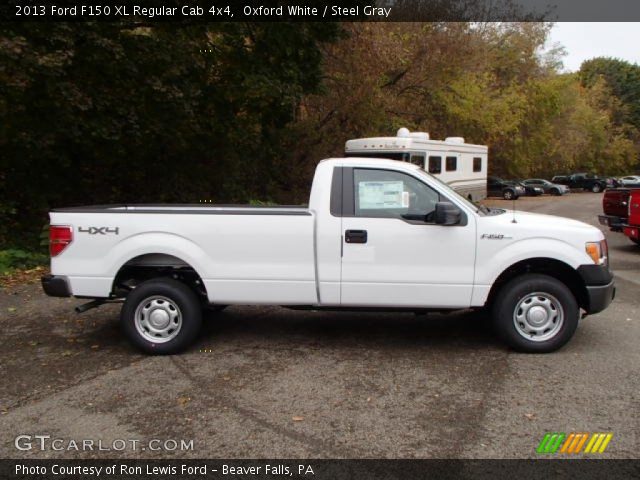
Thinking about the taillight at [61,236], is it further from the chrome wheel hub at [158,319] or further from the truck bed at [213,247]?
the chrome wheel hub at [158,319]

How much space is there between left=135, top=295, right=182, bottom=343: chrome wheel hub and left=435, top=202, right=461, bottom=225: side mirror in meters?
2.62

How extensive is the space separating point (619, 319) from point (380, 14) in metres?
15.7

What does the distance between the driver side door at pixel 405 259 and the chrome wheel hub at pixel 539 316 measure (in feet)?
1.76

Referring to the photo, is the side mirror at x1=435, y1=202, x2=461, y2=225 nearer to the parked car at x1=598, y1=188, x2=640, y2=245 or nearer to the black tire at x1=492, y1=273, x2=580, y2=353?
the black tire at x1=492, y1=273, x2=580, y2=353

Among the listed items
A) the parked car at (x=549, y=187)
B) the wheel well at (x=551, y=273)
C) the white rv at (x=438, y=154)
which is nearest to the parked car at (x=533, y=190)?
the parked car at (x=549, y=187)

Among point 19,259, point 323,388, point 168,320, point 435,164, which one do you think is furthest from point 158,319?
point 435,164

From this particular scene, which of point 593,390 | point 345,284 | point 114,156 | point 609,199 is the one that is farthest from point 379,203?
point 114,156

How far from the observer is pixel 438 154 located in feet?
64.1

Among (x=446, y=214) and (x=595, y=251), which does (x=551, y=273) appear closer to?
(x=595, y=251)

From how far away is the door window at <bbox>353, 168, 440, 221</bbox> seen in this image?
5316 millimetres

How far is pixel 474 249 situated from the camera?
522 centimetres

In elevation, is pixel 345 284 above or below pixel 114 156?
below

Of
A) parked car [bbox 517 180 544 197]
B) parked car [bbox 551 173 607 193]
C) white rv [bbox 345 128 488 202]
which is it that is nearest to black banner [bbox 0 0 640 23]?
white rv [bbox 345 128 488 202]

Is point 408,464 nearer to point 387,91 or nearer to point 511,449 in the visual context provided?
point 511,449
